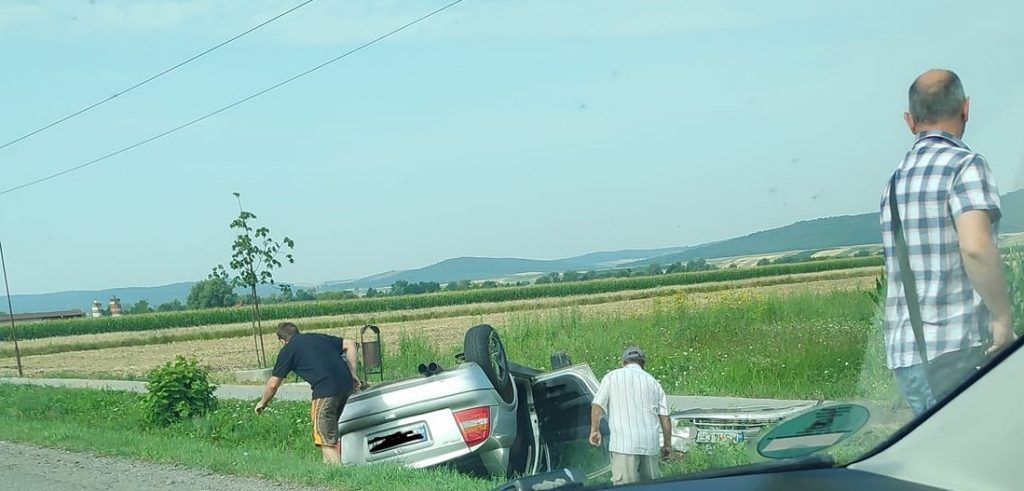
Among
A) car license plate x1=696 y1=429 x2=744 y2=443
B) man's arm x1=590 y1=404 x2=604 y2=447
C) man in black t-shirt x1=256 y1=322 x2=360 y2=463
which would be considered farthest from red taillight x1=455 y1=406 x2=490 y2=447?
man in black t-shirt x1=256 y1=322 x2=360 y2=463

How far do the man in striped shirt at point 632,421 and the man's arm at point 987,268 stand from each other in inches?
165

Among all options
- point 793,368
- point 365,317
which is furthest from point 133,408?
point 365,317

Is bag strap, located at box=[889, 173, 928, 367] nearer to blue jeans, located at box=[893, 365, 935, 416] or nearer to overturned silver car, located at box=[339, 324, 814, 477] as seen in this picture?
blue jeans, located at box=[893, 365, 935, 416]

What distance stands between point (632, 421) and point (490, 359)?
1271 millimetres

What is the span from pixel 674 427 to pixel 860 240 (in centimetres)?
443

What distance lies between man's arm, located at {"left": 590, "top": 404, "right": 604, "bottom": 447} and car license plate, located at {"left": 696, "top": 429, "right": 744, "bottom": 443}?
2.20 feet

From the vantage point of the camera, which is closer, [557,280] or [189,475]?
[189,475]

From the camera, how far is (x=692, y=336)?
20016 mm

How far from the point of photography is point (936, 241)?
2.81 meters

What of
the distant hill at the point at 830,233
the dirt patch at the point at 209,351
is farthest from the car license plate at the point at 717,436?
the dirt patch at the point at 209,351

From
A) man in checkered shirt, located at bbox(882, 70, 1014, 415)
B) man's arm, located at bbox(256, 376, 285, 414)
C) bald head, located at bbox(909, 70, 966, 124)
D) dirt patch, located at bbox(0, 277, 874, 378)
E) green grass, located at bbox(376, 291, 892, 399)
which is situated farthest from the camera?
dirt patch, located at bbox(0, 277, 874, 378)

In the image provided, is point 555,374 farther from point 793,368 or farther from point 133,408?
point 133,408

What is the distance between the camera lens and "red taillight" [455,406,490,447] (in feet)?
23.0

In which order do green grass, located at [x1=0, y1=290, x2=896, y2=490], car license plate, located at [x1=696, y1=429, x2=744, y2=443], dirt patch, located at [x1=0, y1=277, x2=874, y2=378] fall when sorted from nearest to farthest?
car license plate, located at [x1=696, y1=429, x2=744, y2=443], green grass, located at [x1=0, y1=290, x2=896, y2=490], dirt patch, located at [x1=0, y1=277, x2=874, y2=378]
